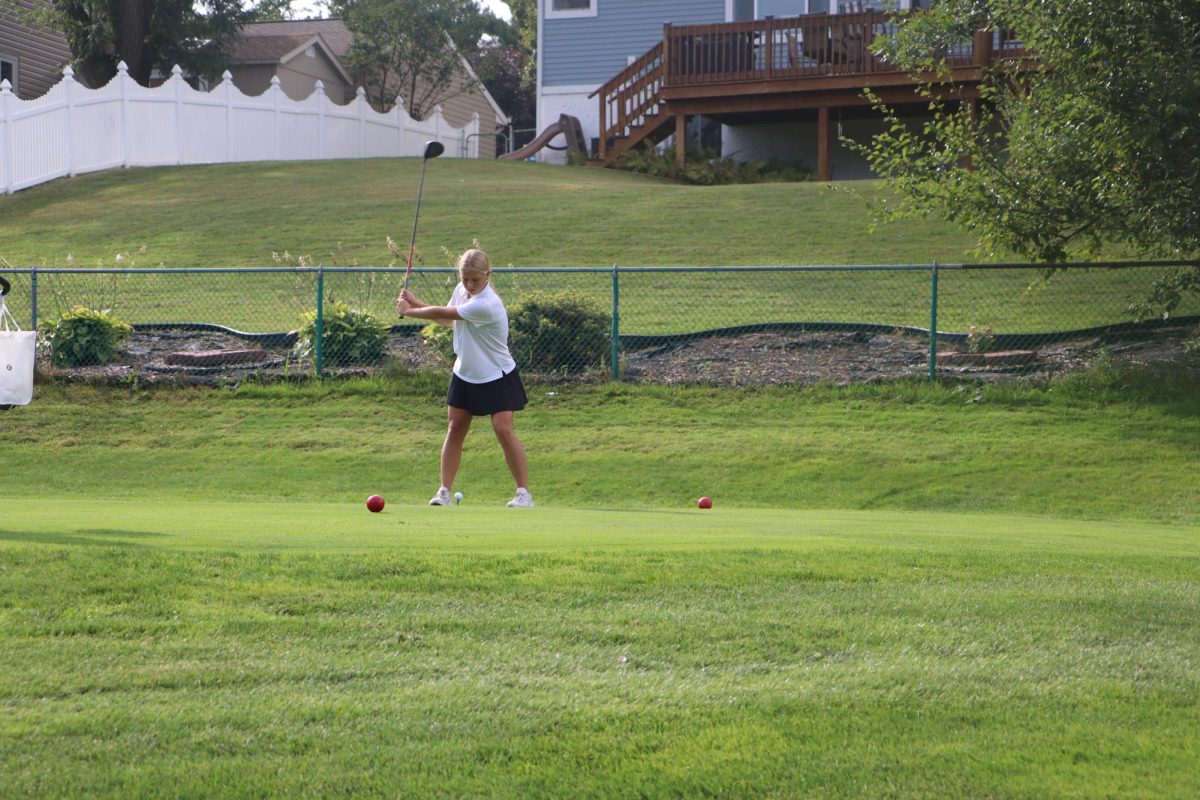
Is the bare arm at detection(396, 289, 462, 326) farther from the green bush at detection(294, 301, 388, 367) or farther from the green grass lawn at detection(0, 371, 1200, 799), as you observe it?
the green bush at detection(294, 301, 388, 367)

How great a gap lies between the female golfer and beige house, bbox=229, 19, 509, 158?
30.5 metres

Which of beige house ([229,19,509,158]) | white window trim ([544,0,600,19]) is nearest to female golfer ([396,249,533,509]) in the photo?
white window trim ([544,0,600,19])

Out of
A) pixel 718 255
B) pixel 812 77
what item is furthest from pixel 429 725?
pixel 812 77

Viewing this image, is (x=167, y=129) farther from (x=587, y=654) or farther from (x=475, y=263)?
(x=587, y=654)

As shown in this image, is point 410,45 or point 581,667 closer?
point 581,667

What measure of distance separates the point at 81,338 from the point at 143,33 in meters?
24.4

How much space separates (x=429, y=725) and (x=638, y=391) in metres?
10.3

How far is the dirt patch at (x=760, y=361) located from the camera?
13.8 meters

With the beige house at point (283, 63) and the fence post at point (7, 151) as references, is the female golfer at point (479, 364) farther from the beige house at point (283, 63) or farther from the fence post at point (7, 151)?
the beige house at point (283, 63)

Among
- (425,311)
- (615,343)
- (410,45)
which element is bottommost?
(615,343)

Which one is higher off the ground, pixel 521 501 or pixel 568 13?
pixel 568 13

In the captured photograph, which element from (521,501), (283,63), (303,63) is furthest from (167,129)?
(521,501)

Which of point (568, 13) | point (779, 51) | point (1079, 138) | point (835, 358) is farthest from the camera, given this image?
point (568, 13)

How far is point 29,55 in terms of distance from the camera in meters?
36.7
